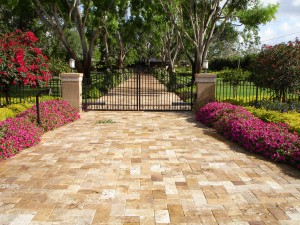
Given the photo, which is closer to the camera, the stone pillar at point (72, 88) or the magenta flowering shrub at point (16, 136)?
the magenta flowering shrub at point (16, 136)

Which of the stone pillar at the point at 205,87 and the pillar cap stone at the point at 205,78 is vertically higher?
the pillar cap stone at the point at 205,78

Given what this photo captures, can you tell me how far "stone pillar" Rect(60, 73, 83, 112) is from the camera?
1257 cm

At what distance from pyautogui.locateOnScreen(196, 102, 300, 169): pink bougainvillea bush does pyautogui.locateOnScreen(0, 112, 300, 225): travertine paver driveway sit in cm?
25

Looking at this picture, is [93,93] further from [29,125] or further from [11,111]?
[29,125]

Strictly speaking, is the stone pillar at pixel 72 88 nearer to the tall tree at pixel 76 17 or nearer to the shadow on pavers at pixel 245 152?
the shadow on pavers at pixel 245 152

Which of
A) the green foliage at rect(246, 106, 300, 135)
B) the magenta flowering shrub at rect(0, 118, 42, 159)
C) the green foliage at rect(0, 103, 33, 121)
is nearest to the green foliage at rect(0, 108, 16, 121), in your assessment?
the green foliage at rect(0, 103, 33, 121)

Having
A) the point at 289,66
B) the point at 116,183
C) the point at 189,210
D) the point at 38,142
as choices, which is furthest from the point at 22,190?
the point at 289,66

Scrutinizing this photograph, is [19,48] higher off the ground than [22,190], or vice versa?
[19,48]

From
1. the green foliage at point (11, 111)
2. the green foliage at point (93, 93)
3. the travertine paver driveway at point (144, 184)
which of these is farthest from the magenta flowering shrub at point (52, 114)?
the green foliage at point (93, 93)

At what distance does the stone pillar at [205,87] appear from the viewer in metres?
12.7

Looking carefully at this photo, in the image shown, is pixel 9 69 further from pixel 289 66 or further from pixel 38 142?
pixel 289 66

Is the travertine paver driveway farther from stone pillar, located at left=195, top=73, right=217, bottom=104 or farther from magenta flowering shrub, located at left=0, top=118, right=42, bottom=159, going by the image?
stone pillar, located at left=195, top=73, right=217, bottom=104

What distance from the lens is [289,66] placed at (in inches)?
445

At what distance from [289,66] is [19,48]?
9.53 meters
